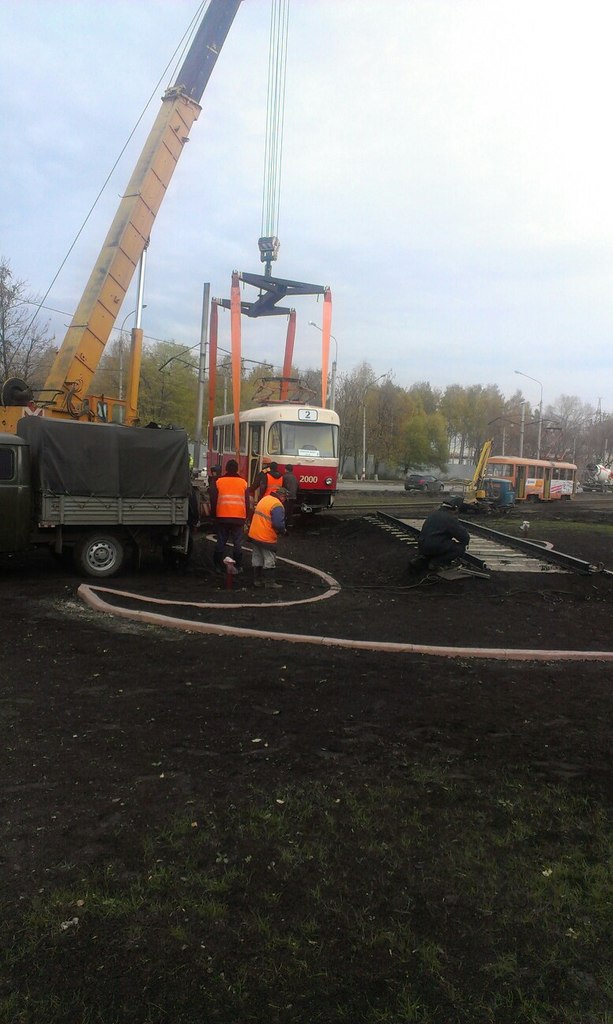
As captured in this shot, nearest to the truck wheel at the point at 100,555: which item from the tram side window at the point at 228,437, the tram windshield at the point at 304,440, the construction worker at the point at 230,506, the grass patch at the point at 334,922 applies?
the construction worker at the point at 230,506

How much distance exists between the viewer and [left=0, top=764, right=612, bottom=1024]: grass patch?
2.33m

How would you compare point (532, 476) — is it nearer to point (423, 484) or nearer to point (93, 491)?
point (423, 484)

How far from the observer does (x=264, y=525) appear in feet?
33.6

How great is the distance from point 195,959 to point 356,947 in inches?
23.6

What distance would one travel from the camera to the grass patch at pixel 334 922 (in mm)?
2328

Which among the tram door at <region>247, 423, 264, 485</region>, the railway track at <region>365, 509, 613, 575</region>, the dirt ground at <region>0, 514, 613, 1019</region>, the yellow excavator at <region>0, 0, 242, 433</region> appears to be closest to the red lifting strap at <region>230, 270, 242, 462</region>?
the tram door at <region>247, 423, 264, 485</region>

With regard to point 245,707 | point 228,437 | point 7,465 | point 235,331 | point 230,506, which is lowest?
point 245,707

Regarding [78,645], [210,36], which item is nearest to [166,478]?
[78,645]

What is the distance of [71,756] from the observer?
4254 mm

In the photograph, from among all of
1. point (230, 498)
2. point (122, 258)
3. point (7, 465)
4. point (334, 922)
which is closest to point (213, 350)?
point (122, 258)

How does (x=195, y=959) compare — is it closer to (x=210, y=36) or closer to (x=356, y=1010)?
(x=356, y=1010)

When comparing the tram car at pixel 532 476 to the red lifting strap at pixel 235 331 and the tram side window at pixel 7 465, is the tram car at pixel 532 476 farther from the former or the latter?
the tram side window at pixel 7 465

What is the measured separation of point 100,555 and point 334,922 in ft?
28.0

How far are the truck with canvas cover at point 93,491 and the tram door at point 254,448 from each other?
8.24 m
